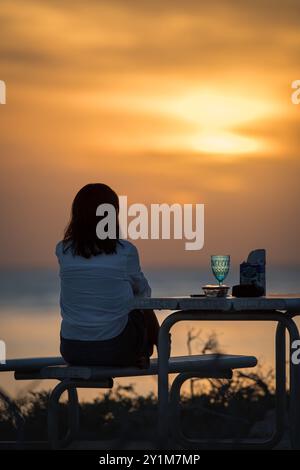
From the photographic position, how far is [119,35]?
66.0ft

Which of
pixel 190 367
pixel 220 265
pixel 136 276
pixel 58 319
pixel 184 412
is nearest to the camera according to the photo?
pixel 220 265

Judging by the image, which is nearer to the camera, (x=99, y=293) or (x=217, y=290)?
(x=217, y=290)

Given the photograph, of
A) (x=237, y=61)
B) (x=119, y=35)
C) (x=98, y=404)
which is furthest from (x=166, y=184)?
(x=98, y=404)

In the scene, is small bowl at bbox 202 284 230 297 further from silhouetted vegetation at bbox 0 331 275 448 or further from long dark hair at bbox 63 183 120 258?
silhouetted vegetation at bbox 0 331 275 448

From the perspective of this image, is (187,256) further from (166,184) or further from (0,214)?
(0,214)

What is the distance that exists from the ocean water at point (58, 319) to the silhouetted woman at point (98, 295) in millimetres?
1122

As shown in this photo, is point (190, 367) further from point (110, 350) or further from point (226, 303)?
point (226, 303)

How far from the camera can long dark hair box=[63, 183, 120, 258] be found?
5.25 metres

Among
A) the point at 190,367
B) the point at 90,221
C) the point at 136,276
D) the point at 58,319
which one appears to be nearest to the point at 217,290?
the point at 136,276

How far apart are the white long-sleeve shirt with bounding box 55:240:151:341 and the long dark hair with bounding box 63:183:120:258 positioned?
0.10 feet

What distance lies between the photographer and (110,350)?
5238 millimetres

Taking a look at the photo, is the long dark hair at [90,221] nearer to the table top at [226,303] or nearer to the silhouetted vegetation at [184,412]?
the table top at [226,303]

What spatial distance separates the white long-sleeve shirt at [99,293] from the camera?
5.26 metres

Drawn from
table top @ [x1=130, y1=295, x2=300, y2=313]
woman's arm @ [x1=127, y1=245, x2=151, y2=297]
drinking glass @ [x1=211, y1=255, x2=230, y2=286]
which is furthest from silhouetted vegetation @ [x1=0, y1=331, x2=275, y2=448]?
table top @ [x1=130, y1=295, x2=300, y2=313]
